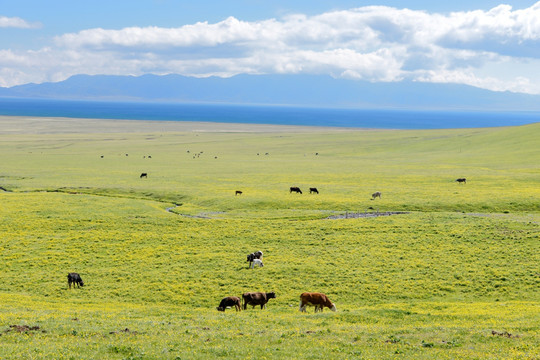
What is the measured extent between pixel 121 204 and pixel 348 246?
30288 millimetres

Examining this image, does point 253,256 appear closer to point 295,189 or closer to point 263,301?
point 263,301

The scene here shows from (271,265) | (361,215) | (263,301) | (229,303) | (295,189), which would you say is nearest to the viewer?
(229,303)

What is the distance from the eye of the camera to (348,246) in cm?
3953

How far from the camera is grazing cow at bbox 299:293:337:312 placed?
997 inches

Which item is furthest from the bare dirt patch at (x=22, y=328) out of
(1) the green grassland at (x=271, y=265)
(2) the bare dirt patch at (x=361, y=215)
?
(2) the bare dirt patch at (x=361, y=215)

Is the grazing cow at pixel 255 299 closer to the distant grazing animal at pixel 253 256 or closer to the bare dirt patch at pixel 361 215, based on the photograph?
the distant grazing animal at pixel 253 256

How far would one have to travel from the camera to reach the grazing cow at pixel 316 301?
2531 cm

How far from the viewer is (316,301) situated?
25.3 metres

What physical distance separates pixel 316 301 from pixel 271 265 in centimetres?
929

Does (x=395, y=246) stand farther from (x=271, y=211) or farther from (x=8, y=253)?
(x=8, y=253)

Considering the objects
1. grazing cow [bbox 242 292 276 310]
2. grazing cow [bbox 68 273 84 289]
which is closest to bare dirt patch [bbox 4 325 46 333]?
grazing cow [bbox 242 292 276 310]

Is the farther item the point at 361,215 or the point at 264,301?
the point at 361,215

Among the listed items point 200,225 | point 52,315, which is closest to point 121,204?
point 200,225

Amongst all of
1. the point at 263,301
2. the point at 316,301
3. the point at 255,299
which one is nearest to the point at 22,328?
the point at 255,299
